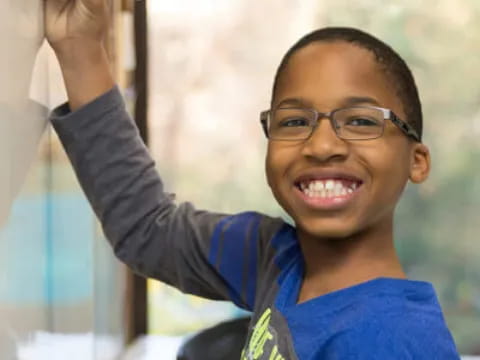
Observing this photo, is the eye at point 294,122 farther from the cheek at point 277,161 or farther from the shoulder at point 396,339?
the shoulder at point 396,339

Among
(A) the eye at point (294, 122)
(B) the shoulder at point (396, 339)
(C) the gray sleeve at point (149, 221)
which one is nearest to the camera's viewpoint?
(B) the shoulder at point (396, 339)

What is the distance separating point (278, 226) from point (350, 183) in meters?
0.18

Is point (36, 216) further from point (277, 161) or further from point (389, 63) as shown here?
point (389, 63)

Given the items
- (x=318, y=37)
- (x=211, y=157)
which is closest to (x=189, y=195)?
(x=211, y=157)

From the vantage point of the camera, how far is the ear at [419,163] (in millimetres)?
637

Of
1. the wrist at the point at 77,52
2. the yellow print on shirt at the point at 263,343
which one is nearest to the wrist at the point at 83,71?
the wrist at the point at 77,52

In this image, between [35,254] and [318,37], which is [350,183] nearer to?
[318,37]

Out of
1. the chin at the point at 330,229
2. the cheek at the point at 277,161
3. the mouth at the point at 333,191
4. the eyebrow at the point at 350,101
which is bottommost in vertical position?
the chin at the point at 330,229

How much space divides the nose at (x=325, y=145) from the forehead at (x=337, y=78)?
2 centimetres

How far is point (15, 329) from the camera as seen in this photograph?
530 mm

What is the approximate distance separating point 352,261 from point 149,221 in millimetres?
260

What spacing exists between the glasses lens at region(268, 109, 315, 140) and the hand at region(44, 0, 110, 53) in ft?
0.69

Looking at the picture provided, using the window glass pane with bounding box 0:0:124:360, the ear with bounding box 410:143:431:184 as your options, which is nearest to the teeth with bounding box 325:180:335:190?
the ear with bounding box 410:143:431:184

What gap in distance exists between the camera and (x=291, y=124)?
0.61m
